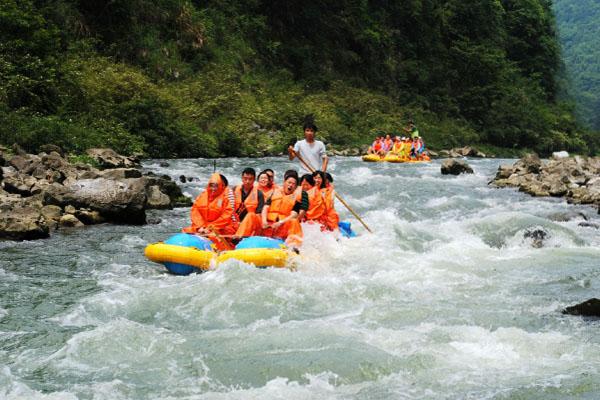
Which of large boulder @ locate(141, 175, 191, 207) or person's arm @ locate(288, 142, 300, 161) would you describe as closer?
person's arm @ locate(288, 142, 300, 161)

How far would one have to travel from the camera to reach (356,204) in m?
14.0

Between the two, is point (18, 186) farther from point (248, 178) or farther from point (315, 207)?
point (315, 207)

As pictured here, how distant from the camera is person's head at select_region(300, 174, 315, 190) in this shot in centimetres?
902

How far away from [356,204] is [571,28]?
357ft

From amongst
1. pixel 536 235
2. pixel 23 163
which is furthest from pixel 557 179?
pixel 23 163

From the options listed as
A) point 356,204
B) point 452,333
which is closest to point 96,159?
point 356,204

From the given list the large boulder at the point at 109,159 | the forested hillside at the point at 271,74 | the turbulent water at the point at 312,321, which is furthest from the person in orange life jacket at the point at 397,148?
the turbulent water at the point at 312,321

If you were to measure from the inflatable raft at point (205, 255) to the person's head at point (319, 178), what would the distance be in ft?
5.42

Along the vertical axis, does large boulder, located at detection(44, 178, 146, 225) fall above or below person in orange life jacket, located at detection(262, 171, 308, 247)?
below

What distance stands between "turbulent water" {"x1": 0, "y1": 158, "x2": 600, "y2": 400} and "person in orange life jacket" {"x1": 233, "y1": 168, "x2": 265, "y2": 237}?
74cm

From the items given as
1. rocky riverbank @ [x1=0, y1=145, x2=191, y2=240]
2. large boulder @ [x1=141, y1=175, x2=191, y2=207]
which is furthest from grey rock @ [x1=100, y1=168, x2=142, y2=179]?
large boulder @ [x1=141, y1=175, x2=191, y2=207]

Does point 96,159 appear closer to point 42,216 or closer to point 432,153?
point 42,216

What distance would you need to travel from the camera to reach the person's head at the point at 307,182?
29.6ft

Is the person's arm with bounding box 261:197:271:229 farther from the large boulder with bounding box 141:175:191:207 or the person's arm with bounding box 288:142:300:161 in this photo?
the large boulder with bounding box 141:175:191:207
